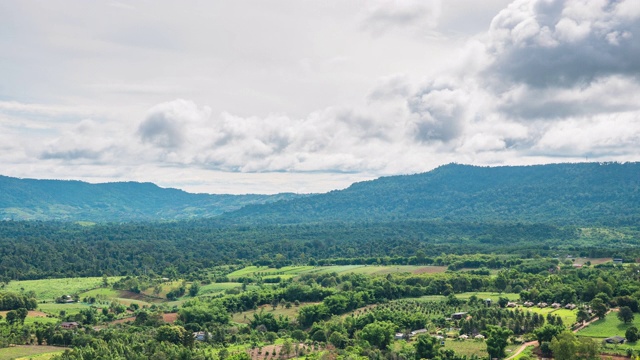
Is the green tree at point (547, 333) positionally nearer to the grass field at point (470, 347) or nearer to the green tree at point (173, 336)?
the grass field at point (470, 347)

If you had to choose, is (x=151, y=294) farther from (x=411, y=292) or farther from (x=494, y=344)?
(x=494, y=344)

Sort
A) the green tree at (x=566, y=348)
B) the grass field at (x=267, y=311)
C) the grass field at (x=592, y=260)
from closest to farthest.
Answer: the green tree at (x=566, y=348) → the grass field at (x=267, y=311) → the grass field at (x=592, y=260)

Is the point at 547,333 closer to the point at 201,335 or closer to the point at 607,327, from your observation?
the point at 607,327

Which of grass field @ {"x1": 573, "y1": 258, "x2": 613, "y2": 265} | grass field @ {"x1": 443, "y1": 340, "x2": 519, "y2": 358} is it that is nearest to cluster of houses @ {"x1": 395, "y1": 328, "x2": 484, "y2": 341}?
grass field @ {"x1": 443, "y1": 340, "x2": 519, "y2": 358}

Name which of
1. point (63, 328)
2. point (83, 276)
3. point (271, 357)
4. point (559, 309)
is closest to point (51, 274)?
point (83, 276)

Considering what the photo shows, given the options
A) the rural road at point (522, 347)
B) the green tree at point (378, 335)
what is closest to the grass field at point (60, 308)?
the green tree at point (378, 335)

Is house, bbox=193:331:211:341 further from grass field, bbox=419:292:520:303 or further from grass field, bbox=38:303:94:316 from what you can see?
grass field, bbox=419:292:520:303
